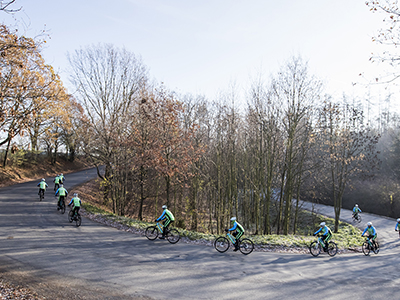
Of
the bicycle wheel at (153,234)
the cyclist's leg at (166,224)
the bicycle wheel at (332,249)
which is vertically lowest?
the bicycle wheel at (332,249)

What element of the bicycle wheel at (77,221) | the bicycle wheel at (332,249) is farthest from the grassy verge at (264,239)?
the bicycle wheel at (77,221)

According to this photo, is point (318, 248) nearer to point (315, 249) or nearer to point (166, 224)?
point (315, 249)

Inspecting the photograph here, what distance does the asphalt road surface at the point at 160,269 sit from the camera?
25.6ft

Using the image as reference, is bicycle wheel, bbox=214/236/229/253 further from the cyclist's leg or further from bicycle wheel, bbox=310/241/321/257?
bicycle wheel, bbox=310/241/321/257

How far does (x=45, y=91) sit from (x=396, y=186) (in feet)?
132

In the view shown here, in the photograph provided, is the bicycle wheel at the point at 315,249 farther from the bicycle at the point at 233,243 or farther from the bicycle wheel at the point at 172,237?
the bicycle wheel at the point at 172,237

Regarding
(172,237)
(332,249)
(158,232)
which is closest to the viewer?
(172,237)

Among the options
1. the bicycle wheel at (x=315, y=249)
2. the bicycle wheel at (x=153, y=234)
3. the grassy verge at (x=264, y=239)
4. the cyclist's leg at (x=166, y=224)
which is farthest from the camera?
the grassy verge at (x=264, y=239)

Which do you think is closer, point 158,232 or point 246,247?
point 246,247

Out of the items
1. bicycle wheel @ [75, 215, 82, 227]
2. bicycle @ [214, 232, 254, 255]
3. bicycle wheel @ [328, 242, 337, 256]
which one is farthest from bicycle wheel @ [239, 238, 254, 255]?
bicycle wheel @ [75, 215, 82, 227]

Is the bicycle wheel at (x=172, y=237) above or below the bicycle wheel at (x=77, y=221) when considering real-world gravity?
below

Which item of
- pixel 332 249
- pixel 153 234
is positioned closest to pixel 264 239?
pixel 332 249

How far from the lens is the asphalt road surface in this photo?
780 cm

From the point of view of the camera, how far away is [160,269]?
30.9 feet
